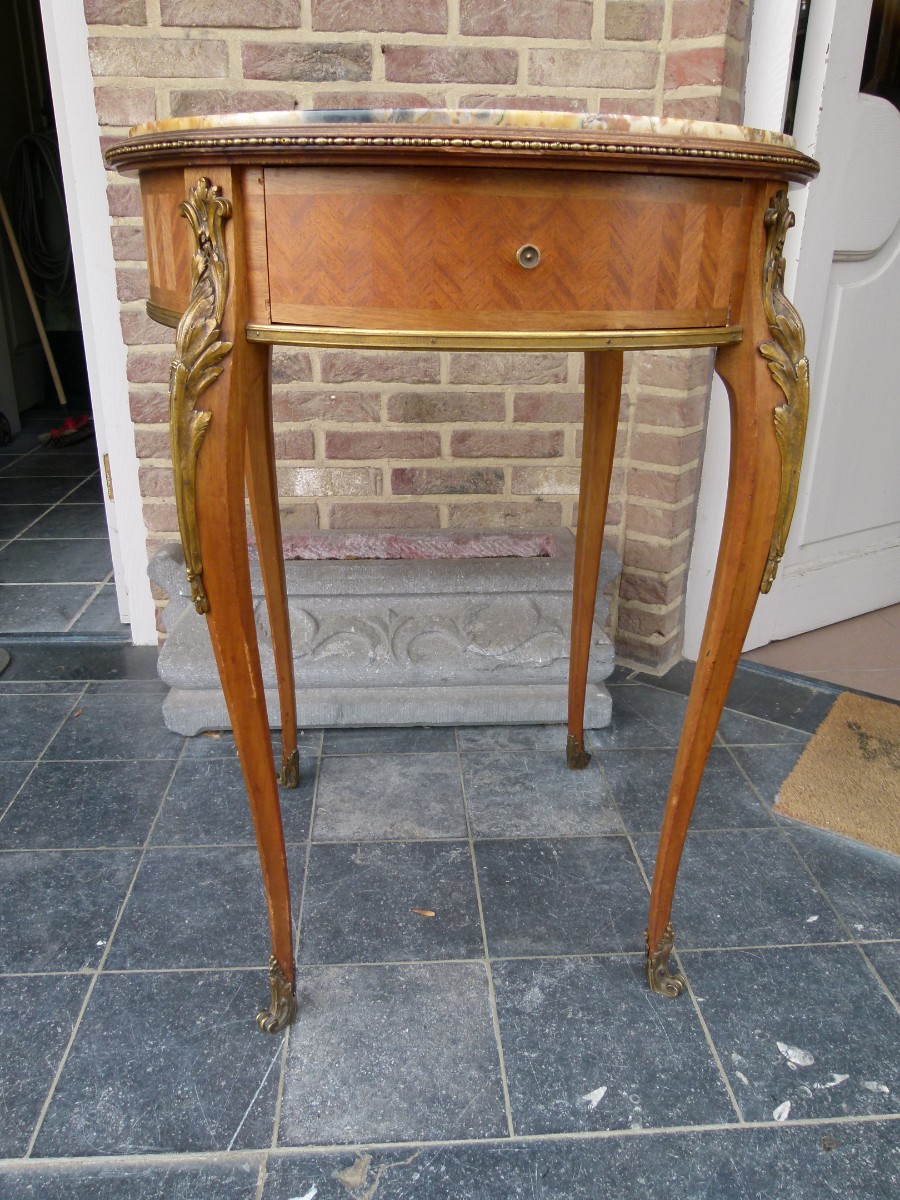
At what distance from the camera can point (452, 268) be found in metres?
0.87

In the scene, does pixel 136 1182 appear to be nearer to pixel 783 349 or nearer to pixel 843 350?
pixel 783 349

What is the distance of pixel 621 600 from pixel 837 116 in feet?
3.53

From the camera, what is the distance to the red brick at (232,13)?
5.42 feet

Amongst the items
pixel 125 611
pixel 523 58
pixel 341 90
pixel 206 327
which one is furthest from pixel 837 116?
pixel 125 611

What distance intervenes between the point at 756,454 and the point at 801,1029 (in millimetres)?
737

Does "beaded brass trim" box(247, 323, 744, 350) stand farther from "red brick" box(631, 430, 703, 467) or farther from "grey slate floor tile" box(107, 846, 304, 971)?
"red brick" box(631, 430, 703, 467)

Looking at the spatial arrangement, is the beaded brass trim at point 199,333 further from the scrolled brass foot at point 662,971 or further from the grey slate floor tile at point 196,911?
the scrolled brass foot at point 662,971

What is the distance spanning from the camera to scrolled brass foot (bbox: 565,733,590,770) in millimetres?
1688

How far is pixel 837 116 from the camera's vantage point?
6.04 ft

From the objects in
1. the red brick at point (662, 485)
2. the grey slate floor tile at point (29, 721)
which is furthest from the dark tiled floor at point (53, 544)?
the red brick at point (662, 485)

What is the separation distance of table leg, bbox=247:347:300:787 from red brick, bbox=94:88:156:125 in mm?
721

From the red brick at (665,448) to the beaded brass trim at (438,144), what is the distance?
104 cm

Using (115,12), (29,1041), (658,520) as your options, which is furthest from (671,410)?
(29,1041)

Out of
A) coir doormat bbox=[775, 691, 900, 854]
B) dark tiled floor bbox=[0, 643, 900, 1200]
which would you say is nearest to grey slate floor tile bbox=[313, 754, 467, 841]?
dark tiled floor bbox=[0, 643, 900, 1200]
